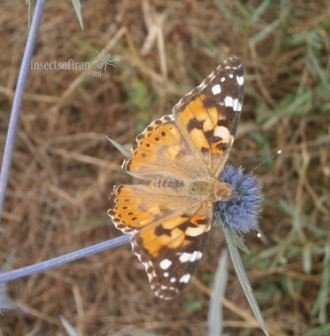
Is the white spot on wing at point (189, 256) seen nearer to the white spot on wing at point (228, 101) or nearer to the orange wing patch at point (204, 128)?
the orange wing patch at point (204, 128)

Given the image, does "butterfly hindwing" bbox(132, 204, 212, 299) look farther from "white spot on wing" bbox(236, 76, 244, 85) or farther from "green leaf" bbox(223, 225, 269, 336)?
"white spot on wing" bbox(236, 76, 244, 85)

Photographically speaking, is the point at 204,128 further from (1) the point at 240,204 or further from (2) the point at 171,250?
(2) the point at 171,250

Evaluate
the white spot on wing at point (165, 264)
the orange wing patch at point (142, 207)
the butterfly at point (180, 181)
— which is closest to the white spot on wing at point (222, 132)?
the butterfly at point (180, 181)

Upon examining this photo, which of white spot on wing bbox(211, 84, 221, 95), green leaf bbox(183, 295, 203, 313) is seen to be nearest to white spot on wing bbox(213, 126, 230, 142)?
white spot on wing bbox(211, 84, 221, 95)

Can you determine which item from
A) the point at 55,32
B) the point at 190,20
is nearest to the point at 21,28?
the point at 55,32

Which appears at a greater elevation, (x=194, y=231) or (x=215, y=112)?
(x=215, y=112)
